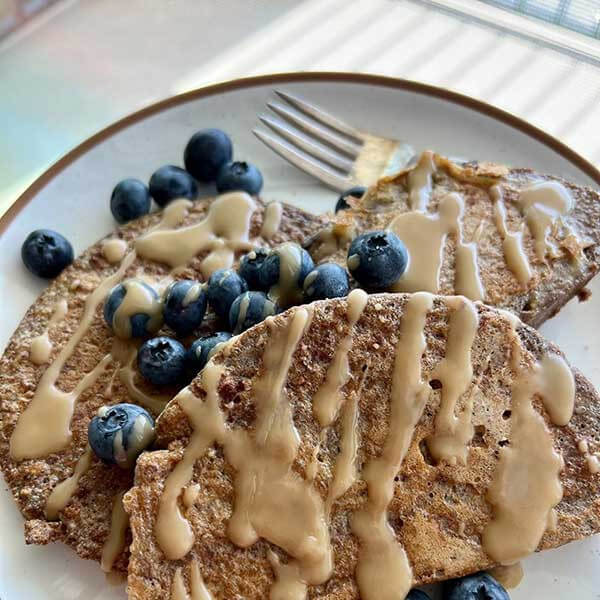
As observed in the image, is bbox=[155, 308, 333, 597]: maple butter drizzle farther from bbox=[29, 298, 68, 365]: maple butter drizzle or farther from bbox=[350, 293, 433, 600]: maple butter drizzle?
bbox=[29, 298, 68, 365]: maple butter drizzle

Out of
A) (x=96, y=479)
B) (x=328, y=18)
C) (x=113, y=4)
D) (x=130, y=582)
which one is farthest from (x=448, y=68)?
(x=130, y=582)

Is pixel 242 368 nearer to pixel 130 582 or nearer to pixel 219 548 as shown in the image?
pixel 219 548

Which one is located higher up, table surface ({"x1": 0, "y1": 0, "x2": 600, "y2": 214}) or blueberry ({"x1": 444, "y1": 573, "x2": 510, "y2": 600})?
table surface ({"x1": 0, "y1": 0, "x2": 600, "y2": 214})

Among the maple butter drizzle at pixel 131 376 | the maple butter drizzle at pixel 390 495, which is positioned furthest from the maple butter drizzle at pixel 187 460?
the maple butter drizzle at pixel 390 495

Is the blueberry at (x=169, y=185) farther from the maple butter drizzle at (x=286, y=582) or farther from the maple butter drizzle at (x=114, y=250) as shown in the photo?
the maple butter drizzle at (x=286, y=582)

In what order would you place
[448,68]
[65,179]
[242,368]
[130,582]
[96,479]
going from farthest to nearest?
1. [448,68]
2. [65,179]
3. [96,479]
4. [242,368]
5. [130,582]

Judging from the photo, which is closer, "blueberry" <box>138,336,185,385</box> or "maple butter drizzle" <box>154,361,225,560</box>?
"maple butter drizzle" <box>154,361,225,560</box>

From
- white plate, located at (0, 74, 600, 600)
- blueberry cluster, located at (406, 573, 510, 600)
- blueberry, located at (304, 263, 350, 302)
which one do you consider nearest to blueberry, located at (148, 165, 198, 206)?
white plate, located at (0, 74, 600, 600)
